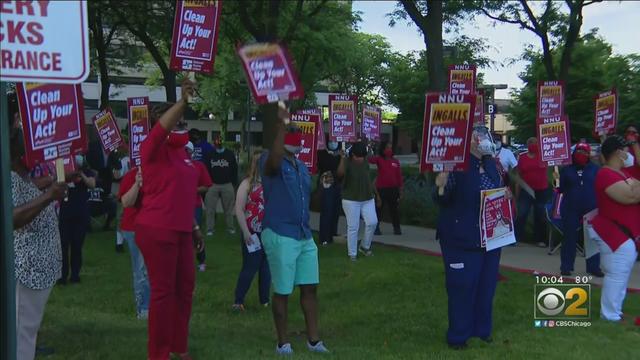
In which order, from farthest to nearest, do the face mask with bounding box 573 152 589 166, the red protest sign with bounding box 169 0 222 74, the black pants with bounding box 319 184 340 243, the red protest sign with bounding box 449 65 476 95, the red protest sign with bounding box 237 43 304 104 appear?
the black pants with bounding box 319 184 340 243, the red protest sign with bounding box 449 65 476 95, the face mask with bounding box 573 152 589 166, the red protest sign with bounding box 169 0 222 74, the red protest sign with bounding box 237 43 304 104

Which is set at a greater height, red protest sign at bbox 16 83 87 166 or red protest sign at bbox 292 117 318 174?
red protest sign at bbox 16 83 87 166

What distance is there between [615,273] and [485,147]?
2.04 metres

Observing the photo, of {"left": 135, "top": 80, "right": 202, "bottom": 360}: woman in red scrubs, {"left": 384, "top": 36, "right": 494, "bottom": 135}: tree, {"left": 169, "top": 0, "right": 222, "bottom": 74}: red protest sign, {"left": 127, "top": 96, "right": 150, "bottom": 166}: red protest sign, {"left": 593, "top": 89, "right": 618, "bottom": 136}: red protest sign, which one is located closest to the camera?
{"left": 135, "top": 80, "right": 202, "bottom": 360}: woman in red scrubs

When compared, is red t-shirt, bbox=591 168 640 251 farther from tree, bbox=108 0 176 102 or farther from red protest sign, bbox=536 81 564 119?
tree, bbox=108 0 176 102

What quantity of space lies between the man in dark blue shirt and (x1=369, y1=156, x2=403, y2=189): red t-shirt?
28.2 ft

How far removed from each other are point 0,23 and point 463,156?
3.83 metres

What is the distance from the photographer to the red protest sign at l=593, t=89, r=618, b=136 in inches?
426

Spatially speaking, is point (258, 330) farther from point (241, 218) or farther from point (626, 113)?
point (626, 113)

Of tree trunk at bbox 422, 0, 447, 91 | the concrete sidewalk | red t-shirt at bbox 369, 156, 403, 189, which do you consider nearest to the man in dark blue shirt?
the concrete sidewalk

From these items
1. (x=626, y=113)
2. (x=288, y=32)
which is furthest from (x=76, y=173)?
(x=626, y=113)

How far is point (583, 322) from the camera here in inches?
275

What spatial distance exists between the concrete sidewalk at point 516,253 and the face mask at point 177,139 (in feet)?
19.7

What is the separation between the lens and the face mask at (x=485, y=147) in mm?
6027

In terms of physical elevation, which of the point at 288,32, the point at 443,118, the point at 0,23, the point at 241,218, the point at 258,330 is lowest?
the point at 258,330
